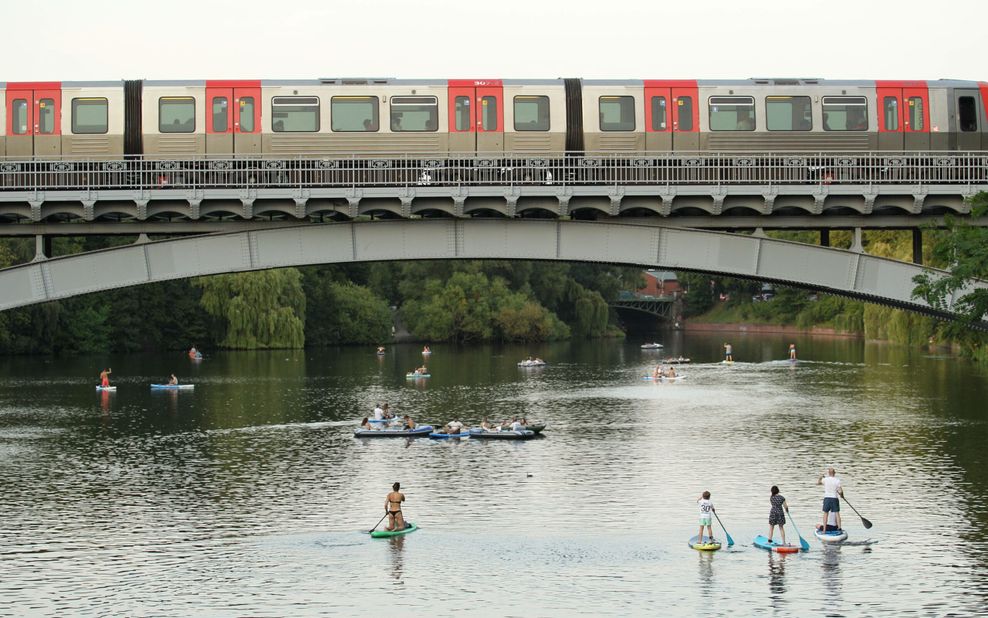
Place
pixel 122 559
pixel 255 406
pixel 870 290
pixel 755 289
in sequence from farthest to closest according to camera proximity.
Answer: pixel 755 289
pixel 255 406
pixel 870 290
pixel 122 559

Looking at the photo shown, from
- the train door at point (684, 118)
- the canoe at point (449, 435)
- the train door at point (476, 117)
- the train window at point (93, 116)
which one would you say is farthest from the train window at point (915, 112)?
the train window at point (93, 116)

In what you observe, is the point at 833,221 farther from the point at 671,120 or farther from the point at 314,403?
the point at 314,403

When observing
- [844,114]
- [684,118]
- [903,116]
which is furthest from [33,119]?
[903,116]

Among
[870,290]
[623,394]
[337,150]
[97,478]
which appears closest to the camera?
[870,290]

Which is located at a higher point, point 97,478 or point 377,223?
point 377,223

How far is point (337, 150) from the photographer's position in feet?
145

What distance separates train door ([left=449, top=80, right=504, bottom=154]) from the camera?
4412cm

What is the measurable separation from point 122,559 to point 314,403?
39958 millimetres

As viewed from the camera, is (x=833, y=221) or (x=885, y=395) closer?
(x=833, y=221)

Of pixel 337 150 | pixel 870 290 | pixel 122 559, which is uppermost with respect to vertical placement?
pixel 337 150

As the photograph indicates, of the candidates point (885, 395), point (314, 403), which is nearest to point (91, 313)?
point (314, 403)

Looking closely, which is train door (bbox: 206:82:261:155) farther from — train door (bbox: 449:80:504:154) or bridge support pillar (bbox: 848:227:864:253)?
bridge support pillar (bbox: 848:227:864:253)

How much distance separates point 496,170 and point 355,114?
5671mm

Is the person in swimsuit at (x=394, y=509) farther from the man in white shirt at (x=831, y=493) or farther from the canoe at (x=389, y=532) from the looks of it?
the man in white shirt at (x=831, y=493)
